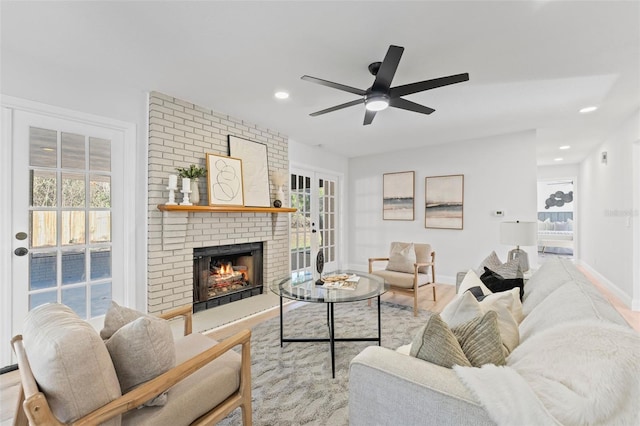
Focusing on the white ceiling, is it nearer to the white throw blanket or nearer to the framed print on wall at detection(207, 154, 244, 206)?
the framed print on wall at detection(207, 154, 244, 206)

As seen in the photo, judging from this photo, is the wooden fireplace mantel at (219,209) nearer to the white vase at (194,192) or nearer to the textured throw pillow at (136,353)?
the white vase at (194,192)

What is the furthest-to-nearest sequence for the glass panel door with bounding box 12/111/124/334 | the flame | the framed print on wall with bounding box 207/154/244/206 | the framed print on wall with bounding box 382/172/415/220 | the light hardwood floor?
the framed print on wall with bounding box 382/172/415/220
the flame
the framed print on wall with bounding box 207/154/244/206
the glass panel door with bounding box 12/111/124/334
the light hardwood floor

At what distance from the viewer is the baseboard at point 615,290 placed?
3612 mm

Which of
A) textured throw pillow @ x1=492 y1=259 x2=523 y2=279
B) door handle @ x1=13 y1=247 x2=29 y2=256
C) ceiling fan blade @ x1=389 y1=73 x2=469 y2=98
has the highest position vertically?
ceiling fan blade @ x1=389 y1=73 x2=469 y2=98

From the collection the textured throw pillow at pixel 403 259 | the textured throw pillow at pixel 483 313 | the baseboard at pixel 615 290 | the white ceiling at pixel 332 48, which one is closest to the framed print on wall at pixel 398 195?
the textured throw pillow at pixel 403 259

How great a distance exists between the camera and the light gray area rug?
1796 millimetres

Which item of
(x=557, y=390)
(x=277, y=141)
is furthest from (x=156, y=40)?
(x=557, y=390)

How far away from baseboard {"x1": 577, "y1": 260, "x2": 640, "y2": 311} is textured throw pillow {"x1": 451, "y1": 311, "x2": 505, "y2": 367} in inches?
159

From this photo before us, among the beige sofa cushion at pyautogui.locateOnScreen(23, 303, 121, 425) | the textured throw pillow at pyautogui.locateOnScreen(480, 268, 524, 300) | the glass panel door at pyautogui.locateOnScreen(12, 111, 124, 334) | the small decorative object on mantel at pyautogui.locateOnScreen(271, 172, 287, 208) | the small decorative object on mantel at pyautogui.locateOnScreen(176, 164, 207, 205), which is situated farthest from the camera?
the small decorative object on mantel at pyautogui.locateOnScreen(271, 172, 287, 208)

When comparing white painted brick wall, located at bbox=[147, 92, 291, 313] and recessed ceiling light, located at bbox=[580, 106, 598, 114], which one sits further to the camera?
recessed ceiling light, located at bbox=[580, 106, 598, 114]

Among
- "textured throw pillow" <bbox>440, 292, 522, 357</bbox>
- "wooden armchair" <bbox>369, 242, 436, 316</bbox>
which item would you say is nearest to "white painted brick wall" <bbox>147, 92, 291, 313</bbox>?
"wooden armchair" <bbox>369, 242, 436, 316</bbox>

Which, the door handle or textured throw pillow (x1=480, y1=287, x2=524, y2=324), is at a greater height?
the door handle

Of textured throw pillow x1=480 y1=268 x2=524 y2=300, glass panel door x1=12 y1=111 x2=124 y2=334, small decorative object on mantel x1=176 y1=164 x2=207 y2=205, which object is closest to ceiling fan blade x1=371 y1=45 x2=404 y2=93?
textured throw pillow x1=480 y1=268 x2=524 y2=300

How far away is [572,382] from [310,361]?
6.26 ft
